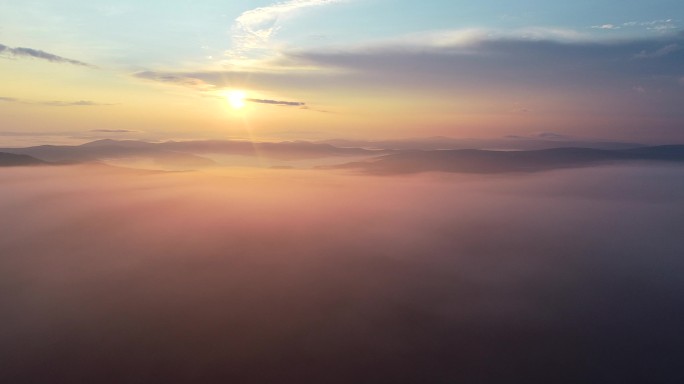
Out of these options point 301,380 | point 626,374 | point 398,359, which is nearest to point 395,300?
point 398,359

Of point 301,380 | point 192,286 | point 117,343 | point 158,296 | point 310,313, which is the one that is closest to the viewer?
point 301,380

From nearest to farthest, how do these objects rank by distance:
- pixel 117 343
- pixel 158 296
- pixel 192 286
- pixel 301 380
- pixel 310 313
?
1. pixel 301 380
2. pixel 117 343
3. pixel 310 313
4. pixel 158 296
5. pixel 192 286

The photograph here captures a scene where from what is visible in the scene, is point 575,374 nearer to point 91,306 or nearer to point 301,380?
point 301,380

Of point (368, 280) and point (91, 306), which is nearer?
point (91, 306)

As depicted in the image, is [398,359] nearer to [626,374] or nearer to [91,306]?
[626,374]

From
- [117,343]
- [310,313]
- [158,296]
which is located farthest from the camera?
[158,296]

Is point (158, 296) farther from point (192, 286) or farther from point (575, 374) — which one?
point (575, 374)

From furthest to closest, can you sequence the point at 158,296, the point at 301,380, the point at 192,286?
the point at 192,286 → the point at 158,296 → the point at 301,380

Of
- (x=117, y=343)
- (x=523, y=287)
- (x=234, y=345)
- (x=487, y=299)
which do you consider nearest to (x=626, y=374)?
(x=487, y=299)

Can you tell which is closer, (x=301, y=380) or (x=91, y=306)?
(x=301, y=380)
